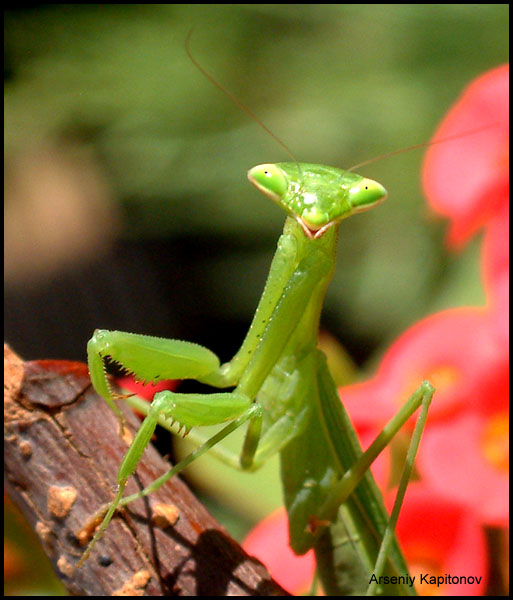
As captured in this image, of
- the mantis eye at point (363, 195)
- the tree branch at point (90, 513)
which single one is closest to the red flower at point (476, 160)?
the mantis eye at point (363, 195)

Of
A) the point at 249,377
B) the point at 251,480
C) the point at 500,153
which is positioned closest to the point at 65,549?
the point at 249,377

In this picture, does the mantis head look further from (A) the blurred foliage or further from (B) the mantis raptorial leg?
(A) the blurred foliage

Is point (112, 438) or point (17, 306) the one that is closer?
point (112, 438)

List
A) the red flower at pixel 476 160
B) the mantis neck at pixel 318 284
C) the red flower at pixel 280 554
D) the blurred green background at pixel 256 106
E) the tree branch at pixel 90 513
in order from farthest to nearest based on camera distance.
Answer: the blurred green background at pixel 256 106 < the red flower at pixel 476 160 < the red flower at pixel 280 554 < the mantis neck at pixel 318 284 < the tree branch at pixel 90 513

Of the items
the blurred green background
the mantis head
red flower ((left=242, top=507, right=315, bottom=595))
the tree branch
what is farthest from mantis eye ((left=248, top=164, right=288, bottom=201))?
the blurred green background

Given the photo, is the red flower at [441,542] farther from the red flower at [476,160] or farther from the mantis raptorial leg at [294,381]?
the red flower at [476,160]

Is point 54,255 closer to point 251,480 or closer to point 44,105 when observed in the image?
point 44,105

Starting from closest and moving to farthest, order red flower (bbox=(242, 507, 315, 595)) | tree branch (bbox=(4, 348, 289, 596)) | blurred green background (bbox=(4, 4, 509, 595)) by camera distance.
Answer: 1. tree branch (bbox=(4, 348, 289, 596))
2. red flower (bbox=(242, 507, 315, 595))
3. blurred green background (bbox=(4, 4, 509, 595))
